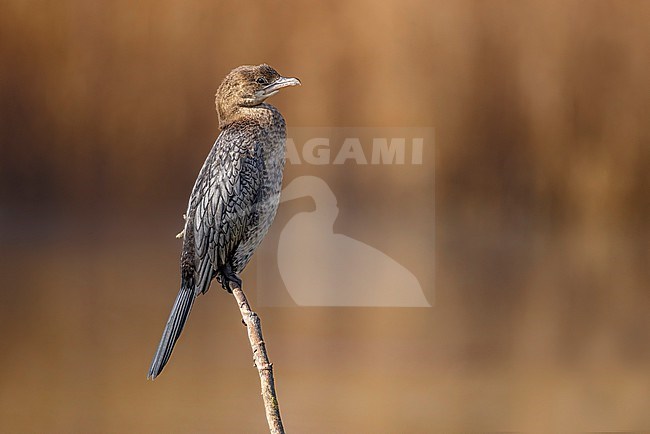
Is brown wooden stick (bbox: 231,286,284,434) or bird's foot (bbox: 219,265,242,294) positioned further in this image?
bird's foot (bbox: 219,265,242,294)

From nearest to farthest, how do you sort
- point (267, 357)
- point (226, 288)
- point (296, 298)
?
point (267, 357), point (226, 288), point (296, 298)

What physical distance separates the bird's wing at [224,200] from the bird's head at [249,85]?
0.20ft

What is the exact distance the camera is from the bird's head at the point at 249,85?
1626 millimetres

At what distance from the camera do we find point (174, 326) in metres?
1.60

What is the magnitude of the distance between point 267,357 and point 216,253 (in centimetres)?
23

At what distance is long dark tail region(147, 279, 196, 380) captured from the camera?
158 cm

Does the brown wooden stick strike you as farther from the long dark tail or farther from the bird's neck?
the bird's neck

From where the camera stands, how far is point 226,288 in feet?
5.58

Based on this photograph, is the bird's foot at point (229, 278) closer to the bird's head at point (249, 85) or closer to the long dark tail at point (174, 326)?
the long dark tail at point (174, 326)

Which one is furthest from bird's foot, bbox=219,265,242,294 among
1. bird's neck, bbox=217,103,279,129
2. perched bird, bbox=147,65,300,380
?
bird's neck, bbox=217,103,279,129

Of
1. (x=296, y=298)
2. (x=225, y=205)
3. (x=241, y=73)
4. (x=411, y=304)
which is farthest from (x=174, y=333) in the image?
(x=411, y=304)

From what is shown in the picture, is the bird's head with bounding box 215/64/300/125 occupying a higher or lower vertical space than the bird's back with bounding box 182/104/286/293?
higher

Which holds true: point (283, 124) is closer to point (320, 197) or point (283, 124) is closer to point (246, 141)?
point (246, 141)

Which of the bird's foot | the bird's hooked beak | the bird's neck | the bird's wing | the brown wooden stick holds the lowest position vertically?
the brown wooden stick
